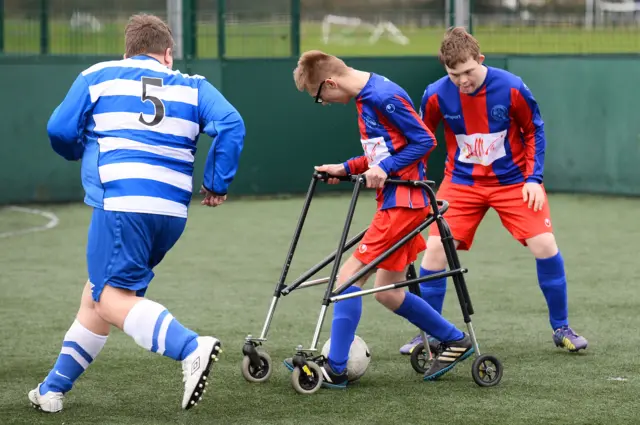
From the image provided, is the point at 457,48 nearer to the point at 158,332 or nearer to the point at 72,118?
the point at 72,118

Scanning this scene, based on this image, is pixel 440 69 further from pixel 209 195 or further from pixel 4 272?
pixel 209 195

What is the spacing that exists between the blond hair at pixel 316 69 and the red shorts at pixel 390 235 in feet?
2.21

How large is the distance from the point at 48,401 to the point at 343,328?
4.50 feet

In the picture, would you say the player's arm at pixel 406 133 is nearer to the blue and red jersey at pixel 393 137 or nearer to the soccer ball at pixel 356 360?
the blue and red jersey at pixel 393 137

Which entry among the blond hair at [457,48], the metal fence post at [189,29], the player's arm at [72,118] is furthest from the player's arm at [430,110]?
the metal fence post at [189,29]

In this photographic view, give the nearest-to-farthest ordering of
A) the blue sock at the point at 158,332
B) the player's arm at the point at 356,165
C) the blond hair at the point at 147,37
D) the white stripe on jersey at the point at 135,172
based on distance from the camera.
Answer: the blue sock at the point at 158,332
the white stripe on jersey at the point at 135,172
the blond hair at the point at 147,37
the player's arm at the point at 356,165

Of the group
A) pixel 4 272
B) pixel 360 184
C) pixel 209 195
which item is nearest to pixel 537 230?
pixel 360 184

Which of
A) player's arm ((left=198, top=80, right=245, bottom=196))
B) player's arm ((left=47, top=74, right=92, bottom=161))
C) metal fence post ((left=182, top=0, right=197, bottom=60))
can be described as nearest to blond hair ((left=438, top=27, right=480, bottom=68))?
player's arm ((left=198, top=80, right=245, bottom=196))

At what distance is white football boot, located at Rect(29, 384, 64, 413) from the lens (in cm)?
556

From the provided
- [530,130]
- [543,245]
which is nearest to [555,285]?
[543,245]

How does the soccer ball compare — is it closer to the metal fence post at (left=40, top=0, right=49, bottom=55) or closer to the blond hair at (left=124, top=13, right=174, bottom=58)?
the blond hair at (left=124, top=13, right=174, bottom=58)

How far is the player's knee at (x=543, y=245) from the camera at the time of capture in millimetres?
6840

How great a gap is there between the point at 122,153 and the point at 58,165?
8993 millimetres

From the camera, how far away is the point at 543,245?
22.5 feet
